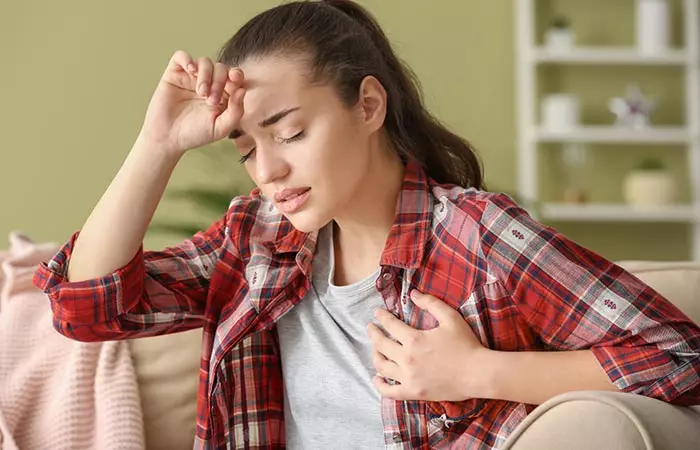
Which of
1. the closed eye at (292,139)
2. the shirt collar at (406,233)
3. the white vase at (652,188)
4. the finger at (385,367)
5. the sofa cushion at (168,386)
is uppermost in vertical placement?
the closed eye at (292,139)

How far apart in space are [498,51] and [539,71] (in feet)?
0.69

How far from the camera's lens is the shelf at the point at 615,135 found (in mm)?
4203

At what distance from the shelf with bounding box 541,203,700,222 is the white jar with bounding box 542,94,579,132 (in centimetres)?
35

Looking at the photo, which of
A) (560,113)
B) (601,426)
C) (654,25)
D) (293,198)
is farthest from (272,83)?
(654,25)

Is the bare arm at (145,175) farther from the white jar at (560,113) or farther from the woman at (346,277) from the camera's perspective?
the white jar at (560,113)

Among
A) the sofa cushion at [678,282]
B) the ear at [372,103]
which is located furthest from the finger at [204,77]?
the sofa cushion at [678,282]

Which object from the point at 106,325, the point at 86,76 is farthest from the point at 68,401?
the point at 86,76

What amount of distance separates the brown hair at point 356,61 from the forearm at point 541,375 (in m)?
0.39

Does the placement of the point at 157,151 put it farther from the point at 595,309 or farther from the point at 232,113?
the point at 595,309

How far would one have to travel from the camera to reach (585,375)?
1182mm

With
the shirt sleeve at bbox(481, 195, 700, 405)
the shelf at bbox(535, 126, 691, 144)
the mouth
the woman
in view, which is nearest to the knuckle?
the woman

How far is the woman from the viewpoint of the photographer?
1206mm

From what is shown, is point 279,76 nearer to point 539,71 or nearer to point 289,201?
point 289,201

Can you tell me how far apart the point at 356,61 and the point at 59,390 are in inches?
30.0
